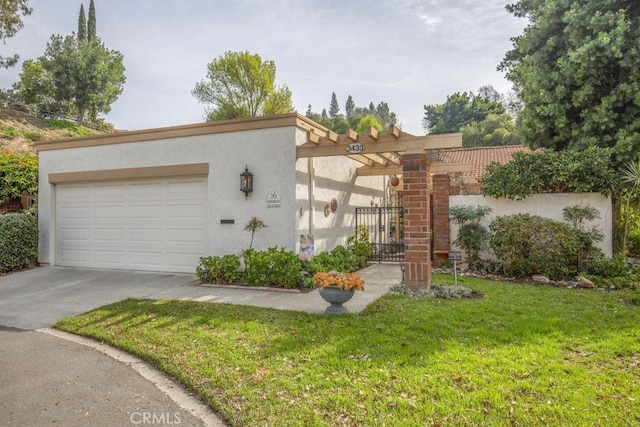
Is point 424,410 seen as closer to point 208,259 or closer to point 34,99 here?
point 208,259

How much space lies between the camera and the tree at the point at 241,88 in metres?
28.0

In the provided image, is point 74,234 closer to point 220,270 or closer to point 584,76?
point 220,270

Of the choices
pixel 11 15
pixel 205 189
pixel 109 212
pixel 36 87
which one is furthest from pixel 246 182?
pixel 36 87

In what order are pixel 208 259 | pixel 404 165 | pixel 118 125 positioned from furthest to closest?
pixel 118 125 → pixel 208 259 → pixel 404 165

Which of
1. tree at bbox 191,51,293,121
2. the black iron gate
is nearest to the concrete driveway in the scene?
the black iron gate

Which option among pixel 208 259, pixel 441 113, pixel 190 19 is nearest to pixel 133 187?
pixel 208 259

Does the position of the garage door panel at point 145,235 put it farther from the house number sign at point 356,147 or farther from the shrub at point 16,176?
the house number sign at point 356,147

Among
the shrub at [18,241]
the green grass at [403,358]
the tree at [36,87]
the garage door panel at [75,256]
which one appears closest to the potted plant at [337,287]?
the green grass at [403,358]

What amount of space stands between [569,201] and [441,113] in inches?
1607

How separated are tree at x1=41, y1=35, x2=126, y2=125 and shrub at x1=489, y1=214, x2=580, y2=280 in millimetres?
32567

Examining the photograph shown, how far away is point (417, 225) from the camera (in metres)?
7.17

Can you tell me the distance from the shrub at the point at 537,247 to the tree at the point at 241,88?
72.8 feet

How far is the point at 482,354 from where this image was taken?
13.2ft

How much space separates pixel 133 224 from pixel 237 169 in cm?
342
